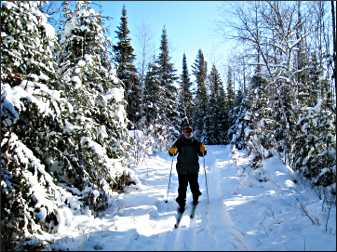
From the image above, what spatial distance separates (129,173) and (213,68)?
41.0m

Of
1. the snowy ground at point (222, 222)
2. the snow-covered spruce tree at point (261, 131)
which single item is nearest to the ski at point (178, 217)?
the snowy ground at point (222, 222)

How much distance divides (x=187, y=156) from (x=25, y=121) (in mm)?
4152

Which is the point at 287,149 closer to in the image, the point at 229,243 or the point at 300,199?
the point at 300,199

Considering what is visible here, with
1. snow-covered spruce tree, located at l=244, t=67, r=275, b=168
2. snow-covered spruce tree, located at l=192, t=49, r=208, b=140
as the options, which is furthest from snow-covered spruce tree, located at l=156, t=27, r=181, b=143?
snow-covered spruce tree, located at l=244, t=67, r=275, b=168

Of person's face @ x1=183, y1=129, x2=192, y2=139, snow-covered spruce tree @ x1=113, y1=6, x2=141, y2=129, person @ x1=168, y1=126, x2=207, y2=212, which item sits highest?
snow-covered spruce tree @ x1=113, y1=6, x2=141, y2=129

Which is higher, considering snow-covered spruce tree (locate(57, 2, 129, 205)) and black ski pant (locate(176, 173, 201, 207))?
snow-covered spruce tree (locate(57, 2, 129, 205))

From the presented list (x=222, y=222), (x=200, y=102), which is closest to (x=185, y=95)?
(x=200, y=102)

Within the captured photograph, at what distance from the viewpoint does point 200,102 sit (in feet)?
161

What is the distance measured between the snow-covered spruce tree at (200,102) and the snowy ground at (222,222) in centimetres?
3549

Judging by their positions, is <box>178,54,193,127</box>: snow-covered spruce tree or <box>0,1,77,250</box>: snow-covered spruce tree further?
<box>178,54,193,127</box>: snow-covered spruce tree

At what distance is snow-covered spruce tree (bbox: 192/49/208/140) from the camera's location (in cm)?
4809

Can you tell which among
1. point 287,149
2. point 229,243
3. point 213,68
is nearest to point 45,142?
point 229,243

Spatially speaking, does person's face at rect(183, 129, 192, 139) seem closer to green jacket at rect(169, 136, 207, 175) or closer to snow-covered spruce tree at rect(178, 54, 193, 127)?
green jacket at rect(169, 136, 207, 175)

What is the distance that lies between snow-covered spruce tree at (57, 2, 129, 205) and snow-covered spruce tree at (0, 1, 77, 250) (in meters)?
1.25
